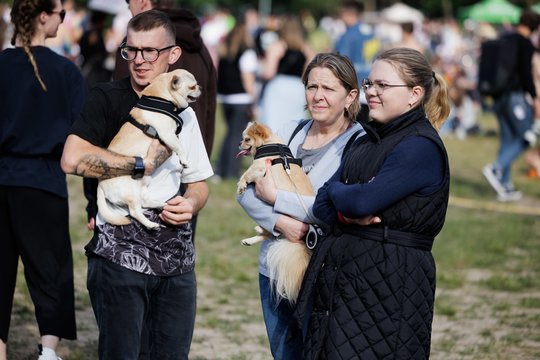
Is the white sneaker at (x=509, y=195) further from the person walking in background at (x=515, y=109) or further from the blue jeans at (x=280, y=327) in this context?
the blue jeans at (x=280, y=327)

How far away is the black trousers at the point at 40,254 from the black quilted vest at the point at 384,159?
2089 mm

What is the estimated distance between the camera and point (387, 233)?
11.5ft

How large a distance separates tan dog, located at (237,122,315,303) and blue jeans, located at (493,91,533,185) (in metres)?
8.68

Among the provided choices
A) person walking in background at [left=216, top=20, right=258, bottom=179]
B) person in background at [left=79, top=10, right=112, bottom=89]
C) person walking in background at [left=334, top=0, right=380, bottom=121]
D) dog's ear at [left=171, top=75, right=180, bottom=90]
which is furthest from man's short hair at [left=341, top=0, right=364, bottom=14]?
dog's ear at [left=171, top=75, right=180, bottom=90]

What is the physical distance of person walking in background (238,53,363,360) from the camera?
3.92 metres

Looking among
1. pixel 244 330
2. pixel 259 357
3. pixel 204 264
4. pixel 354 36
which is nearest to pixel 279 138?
pixel 259 357

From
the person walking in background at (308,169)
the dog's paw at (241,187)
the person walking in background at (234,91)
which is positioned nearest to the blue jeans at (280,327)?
the person walking in background at (308,169)

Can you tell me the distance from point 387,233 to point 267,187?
2.27 ft

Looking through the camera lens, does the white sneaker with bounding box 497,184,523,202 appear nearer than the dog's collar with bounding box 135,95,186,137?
No

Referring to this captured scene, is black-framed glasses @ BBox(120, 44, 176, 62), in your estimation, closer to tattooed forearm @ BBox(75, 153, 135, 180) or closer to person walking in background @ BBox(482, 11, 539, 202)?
tattooed forearm @ BBox(75, 153, 135, 180)

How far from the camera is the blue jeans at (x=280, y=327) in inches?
161

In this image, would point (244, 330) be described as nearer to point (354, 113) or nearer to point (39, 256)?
point (39, 256)

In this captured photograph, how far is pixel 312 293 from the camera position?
3.69 m

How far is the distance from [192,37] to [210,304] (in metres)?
2.78
